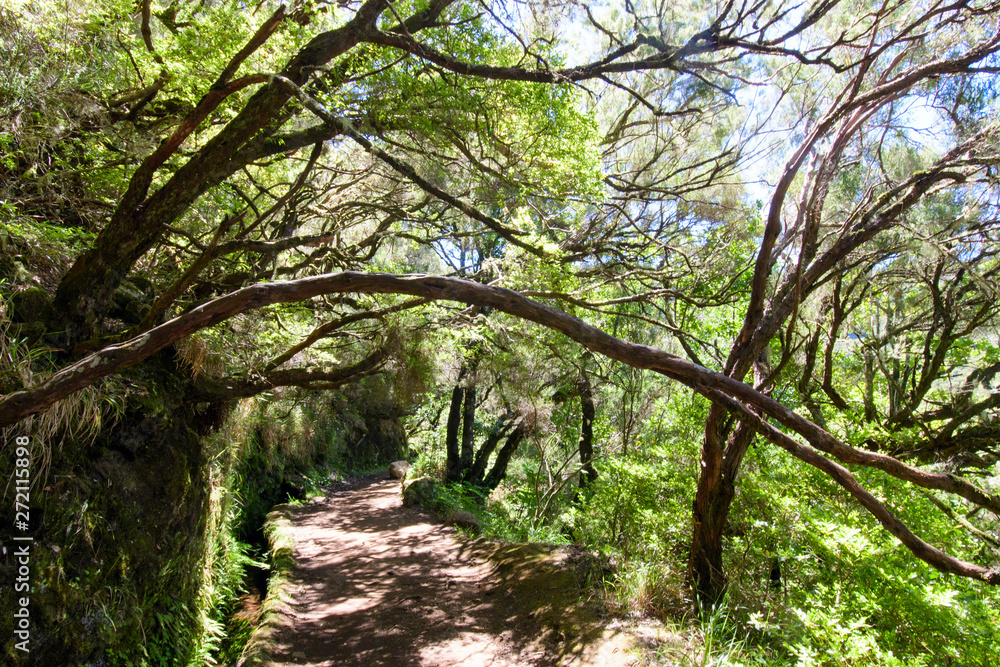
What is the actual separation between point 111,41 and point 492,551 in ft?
25.1

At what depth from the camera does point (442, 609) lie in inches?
257

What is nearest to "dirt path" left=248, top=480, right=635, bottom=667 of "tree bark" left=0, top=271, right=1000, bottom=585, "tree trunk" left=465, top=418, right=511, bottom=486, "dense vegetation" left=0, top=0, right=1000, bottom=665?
"dense vegetation" left=0, top=0, right=1000, bottom=665

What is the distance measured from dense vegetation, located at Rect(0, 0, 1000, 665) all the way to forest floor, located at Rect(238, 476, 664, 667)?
0.65 m

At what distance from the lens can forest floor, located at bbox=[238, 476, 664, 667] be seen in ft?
16.8

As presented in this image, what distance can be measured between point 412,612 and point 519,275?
441cm

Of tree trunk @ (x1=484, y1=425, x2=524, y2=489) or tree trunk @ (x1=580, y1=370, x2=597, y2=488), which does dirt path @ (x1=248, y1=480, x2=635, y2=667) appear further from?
tree trunk @ (x1=484, y1=425, x2=524, y2=489)

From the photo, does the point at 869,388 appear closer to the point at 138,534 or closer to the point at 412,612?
the point at 412,612

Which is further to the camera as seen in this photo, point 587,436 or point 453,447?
point 453,447

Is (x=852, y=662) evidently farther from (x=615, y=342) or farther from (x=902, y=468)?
(x=615, y=342)

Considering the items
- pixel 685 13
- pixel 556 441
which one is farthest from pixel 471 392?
pixel 685 13

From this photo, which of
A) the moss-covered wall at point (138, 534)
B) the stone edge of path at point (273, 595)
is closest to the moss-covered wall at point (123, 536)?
the moss-covered wall at point (138, 534)

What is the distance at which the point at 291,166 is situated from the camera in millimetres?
8500

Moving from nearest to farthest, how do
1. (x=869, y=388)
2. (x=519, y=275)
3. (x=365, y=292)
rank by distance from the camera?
(x=365, y=292), (x=519, y=275), (x=869, y=388)

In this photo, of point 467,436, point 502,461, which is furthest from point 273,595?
point 502,461
